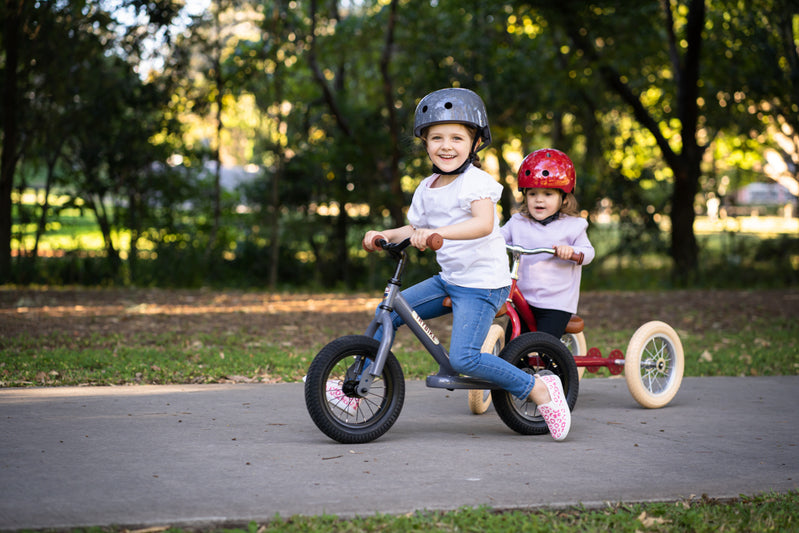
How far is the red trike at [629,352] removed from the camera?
539cm

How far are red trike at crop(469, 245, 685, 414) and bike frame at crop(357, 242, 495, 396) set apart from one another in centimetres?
57

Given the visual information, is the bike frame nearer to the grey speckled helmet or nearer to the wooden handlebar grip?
the wooden handlebar grip

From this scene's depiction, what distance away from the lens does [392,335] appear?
447 cm

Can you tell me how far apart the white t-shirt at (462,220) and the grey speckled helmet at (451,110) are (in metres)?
0.26

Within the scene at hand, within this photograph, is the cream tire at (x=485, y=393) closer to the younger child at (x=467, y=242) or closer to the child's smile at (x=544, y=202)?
the younger child at (x=467, y=242)

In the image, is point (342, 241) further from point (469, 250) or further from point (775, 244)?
point (469, 250)

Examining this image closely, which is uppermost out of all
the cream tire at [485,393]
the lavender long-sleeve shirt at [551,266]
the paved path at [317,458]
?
the lavender long-sleeve shirt at [551,266]

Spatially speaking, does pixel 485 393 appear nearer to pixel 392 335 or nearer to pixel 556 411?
pixel 556 411

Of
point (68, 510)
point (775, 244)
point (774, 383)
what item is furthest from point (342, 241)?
point (68, 510)

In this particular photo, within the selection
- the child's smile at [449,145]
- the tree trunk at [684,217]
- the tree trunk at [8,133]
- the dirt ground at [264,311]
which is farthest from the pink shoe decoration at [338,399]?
the tree trunk at [684,217]

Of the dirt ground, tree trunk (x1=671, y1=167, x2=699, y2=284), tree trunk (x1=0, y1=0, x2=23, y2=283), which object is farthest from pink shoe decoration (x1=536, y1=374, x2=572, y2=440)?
tree trunk (x1=671, y1=167, x2=699, y2=284)

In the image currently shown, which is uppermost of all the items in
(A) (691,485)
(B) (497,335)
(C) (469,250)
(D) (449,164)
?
(D) (449,164)

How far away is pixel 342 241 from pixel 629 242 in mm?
5846

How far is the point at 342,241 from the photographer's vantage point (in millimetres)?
16406
